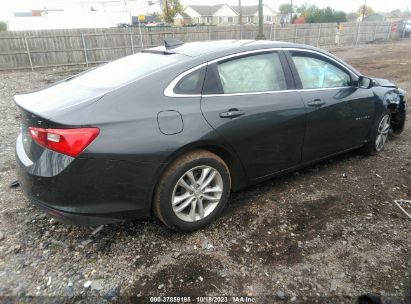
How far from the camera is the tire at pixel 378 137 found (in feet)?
15.1

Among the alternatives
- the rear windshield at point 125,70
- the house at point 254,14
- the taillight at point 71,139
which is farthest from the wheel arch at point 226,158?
the house at point 254,14

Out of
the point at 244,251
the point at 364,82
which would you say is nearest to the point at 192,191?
the point at 244,251

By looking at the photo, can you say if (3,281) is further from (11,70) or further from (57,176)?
(11,70)

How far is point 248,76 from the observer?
332 cm

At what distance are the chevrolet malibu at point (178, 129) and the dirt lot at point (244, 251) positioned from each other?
31 centimetres

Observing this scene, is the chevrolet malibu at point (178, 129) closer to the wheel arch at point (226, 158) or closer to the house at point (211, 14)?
the wheel arch at point (226, 158)

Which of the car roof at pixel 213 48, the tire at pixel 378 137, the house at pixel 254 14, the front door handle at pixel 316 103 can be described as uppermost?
the house at pixel 254 14

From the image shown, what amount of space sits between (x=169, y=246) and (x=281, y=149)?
152cm

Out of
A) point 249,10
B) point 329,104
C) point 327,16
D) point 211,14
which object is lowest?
point 329,104

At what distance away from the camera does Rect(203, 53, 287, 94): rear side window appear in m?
3.08

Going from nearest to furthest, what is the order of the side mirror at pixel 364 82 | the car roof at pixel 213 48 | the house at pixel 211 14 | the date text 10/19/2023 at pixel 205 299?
the date text 10/19/2023 at pixel 205 299, the car roof at pixel 213 48, the side mirror at pixel 364 82, the house at pixel 211 14

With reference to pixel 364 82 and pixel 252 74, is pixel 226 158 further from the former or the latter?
pixel 364 82

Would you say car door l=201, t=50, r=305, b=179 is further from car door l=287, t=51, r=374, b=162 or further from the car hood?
the car hood

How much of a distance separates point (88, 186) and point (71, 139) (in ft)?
1.21
